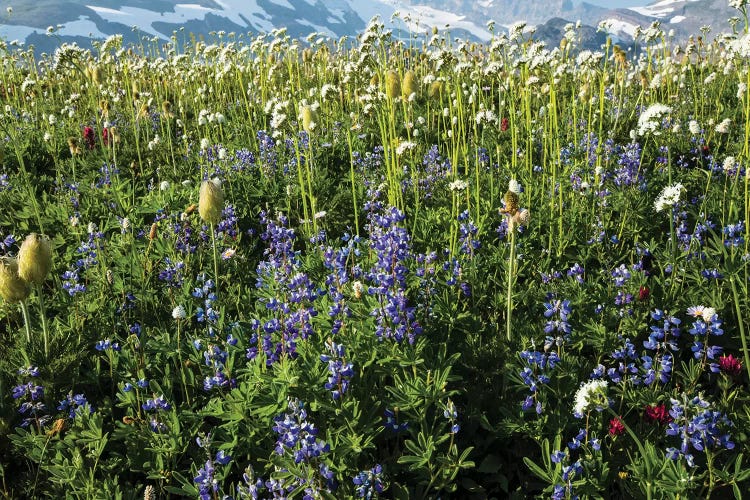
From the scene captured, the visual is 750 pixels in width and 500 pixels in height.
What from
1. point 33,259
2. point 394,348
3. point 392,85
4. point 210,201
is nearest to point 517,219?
point 394,348

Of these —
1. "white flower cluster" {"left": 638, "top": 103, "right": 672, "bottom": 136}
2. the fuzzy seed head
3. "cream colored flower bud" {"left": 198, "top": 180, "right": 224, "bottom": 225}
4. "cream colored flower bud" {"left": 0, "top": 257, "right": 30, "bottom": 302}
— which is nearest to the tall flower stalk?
"cream colored flower bud" {"left": 198, "top": 180, "right": 224, "bottom": 225}

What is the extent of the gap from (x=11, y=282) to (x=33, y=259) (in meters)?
0.13

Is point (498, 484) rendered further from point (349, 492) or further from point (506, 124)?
point (506, 124)

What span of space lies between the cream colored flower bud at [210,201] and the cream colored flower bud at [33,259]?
31.4 inches

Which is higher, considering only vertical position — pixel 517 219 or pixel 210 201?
pixel 517 219

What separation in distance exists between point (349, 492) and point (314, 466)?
0.18 metres

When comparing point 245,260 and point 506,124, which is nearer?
point 245,260

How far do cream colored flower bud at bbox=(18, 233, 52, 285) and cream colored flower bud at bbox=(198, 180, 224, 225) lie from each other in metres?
0.80

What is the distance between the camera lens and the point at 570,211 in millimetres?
3654

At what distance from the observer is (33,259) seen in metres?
2.20

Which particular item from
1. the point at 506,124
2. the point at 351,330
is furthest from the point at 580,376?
the point at 506,124

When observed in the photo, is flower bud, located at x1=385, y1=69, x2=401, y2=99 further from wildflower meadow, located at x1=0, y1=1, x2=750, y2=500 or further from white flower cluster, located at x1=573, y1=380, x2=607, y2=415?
white flower cluster, located at x1=573, y1=380, x2=607, y2=415

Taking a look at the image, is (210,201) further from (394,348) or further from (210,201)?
(394,348)

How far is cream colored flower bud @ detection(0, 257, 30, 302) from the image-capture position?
7.13 feet
